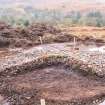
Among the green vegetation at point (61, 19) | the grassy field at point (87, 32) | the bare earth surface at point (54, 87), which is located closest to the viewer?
the bare earth surface at point (54, 87)

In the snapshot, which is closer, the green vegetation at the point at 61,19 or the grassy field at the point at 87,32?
the grassy field at the point at 87,32

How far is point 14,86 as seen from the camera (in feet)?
61.1

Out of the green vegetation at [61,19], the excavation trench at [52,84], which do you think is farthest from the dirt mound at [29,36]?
the excavation trench at [52,84]

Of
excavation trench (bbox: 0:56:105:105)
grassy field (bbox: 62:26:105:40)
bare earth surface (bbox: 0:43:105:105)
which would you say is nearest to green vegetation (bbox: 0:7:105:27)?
grassy field (bbox: 62:26:105:40)

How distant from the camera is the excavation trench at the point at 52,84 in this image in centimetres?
1698

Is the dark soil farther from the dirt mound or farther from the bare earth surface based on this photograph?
the dirt mound

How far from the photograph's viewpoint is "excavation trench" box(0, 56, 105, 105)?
17.0 metres

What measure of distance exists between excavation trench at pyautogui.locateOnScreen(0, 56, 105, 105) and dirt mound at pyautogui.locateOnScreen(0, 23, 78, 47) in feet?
30.5

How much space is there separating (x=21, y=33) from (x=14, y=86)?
50.5 ft

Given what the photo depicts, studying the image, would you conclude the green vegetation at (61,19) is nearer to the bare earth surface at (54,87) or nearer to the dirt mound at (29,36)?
the dirt mound at (29,36)

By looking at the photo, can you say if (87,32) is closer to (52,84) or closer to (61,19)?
(52,84)

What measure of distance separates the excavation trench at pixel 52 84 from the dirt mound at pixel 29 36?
30.5 ft

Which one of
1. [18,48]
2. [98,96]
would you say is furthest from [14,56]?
[98,96]

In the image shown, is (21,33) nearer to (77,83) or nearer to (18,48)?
(18,48)
